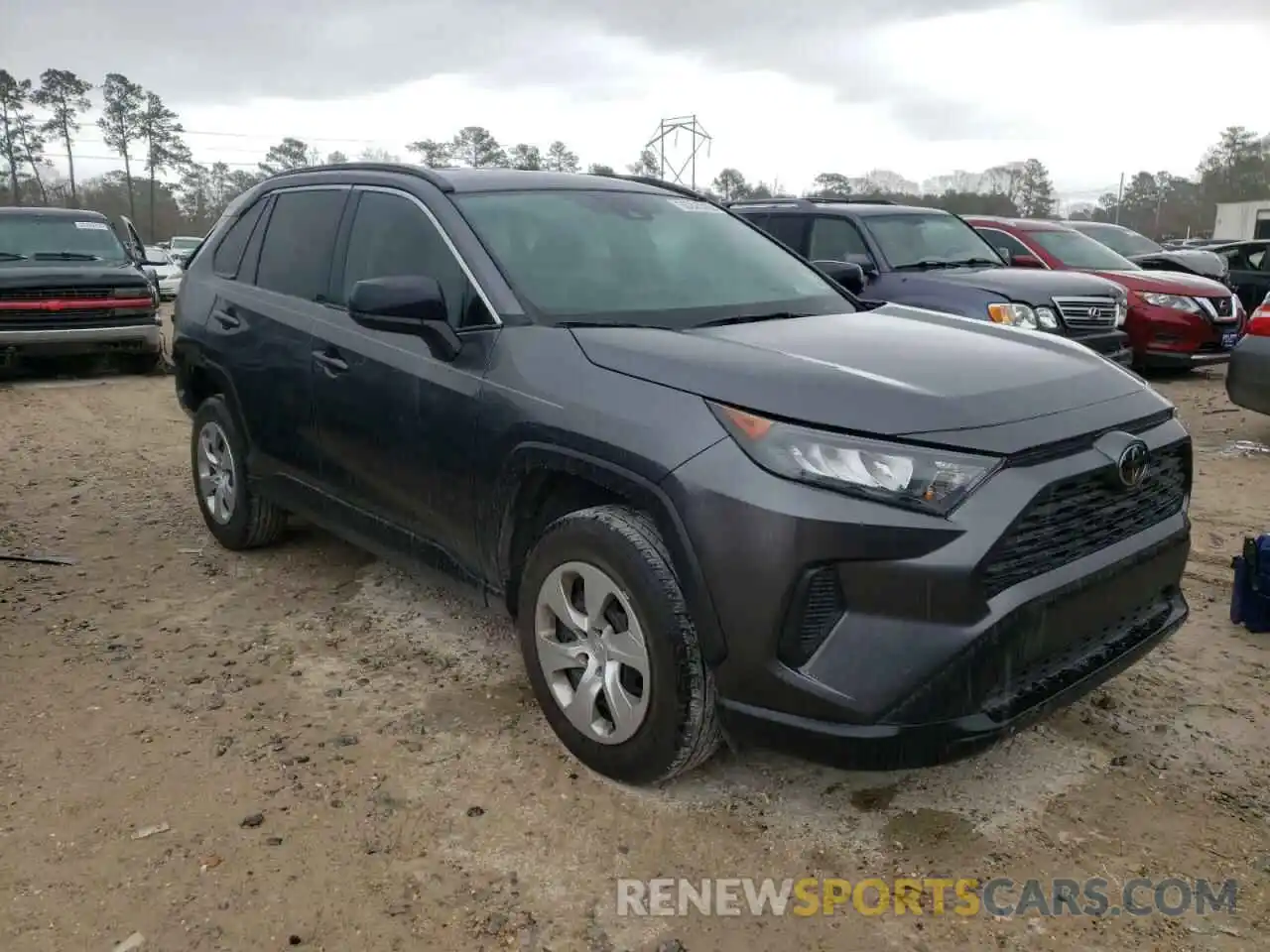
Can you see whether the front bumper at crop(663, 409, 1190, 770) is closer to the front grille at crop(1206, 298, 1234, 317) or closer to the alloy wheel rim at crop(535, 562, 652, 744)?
the alloy wheel rim at crop(535, 562, 652, 744)

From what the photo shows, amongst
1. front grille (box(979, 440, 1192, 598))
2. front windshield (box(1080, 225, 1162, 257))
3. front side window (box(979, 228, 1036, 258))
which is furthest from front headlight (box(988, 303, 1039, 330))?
front windshield (box(1080, 225, 1162, 257))

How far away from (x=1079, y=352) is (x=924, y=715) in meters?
1.46

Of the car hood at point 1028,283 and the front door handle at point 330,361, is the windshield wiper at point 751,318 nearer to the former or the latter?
the front door handle at point 330,361

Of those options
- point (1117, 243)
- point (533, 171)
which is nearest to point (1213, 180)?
point (1117, 243)

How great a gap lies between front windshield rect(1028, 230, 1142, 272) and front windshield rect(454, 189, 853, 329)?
833 centimetres

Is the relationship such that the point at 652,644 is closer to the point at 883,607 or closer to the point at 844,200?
the point at 883,607

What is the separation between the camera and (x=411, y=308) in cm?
323

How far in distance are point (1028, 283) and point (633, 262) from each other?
5.90 meters

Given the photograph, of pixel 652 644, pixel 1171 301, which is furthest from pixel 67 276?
pixel 1171 301

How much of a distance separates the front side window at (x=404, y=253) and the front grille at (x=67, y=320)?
27.4 feet

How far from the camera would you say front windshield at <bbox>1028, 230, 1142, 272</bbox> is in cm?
1123

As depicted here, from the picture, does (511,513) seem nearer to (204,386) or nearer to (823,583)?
(823,583)

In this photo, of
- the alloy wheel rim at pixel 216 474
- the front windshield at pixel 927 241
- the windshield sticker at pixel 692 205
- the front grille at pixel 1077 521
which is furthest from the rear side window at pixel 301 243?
the front windshield at pixel 927 241

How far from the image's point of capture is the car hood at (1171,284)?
10.2 meters
